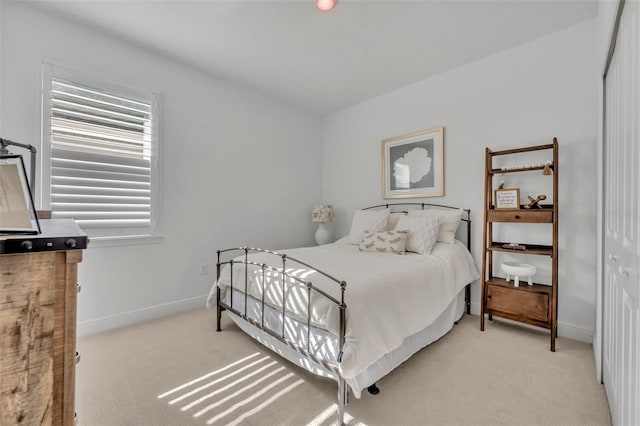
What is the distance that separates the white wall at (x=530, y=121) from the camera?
2438mm

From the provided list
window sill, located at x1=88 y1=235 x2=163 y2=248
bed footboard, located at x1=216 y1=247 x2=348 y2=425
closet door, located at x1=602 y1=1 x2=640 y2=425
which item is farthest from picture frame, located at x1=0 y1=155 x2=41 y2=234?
window sill, located at x1=88 y1=235 x2=163 y2=248

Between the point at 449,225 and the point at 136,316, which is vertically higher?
the point at 449,225

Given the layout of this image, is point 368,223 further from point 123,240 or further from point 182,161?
point 123,240

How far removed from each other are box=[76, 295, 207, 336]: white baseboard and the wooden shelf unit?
9.72ft

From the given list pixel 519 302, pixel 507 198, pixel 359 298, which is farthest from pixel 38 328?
pixel 507 198

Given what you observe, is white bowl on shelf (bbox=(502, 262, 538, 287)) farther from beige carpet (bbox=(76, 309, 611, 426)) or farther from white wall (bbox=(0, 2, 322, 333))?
white wall (bbox=(0, 2, 322, 333))

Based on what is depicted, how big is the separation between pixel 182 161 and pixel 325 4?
Answer: 208 centimetres

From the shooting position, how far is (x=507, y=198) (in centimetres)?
261

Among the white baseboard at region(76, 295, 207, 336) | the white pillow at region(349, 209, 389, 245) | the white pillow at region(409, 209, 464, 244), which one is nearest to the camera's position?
the white baseboard at region(76, 295, 207, 336)

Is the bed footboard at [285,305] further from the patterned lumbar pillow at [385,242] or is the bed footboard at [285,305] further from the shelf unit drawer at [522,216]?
the shelf unit drawer at [522,216]

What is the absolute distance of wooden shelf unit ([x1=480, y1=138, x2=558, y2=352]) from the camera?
2.29m

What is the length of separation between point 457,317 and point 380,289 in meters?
1.45

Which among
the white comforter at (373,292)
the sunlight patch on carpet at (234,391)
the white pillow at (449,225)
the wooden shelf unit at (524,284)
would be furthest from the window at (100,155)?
the wooden shelf unit at (524,284)

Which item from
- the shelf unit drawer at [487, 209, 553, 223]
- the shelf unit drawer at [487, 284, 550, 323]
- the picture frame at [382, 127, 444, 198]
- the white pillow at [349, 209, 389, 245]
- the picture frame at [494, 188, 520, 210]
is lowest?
the shelf unit drawer at [487, 284, 550, 323]
